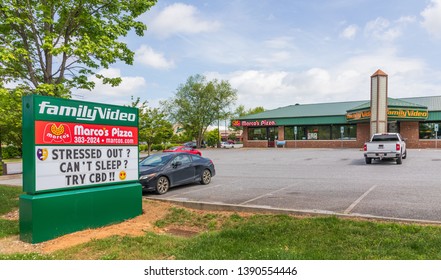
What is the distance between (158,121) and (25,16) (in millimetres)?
16470

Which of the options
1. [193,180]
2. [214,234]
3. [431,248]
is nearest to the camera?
[431,248]

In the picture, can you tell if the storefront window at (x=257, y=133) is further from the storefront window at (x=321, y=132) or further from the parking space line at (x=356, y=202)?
the parking space line at (x=356, y=202)

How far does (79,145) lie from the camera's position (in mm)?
6543

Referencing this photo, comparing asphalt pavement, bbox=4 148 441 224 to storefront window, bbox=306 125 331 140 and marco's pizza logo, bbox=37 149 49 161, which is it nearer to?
marco's pizza logo, bbox=37 149 49 161

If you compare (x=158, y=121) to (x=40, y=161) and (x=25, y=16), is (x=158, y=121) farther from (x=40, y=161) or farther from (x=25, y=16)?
(x=40, y=161)

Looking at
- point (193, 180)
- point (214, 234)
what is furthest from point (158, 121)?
point (214, 234)

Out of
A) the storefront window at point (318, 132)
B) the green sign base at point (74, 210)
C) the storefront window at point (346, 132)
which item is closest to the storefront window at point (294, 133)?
the storefront window at point (318, 132)

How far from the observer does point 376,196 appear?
29.1 ft

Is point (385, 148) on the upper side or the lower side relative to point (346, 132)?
lower

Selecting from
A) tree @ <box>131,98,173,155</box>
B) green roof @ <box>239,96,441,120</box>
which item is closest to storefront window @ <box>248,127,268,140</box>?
green roof @ <box>239,96,441,120</box>

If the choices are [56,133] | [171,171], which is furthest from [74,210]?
[171,171]

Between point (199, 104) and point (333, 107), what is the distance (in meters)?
21.7

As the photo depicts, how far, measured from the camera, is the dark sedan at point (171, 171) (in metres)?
10.4

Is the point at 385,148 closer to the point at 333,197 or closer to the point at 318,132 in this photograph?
the point at 333,197
